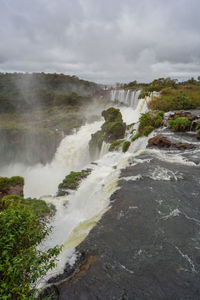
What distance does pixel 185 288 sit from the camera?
450cm

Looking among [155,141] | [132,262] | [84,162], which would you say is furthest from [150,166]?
[84,162]

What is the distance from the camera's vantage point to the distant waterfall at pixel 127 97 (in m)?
35.5

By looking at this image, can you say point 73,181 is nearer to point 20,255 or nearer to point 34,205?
point 34,205

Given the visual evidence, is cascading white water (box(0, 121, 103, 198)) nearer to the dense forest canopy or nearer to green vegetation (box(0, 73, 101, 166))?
green vegetation (box(0, 73, 101, 166))

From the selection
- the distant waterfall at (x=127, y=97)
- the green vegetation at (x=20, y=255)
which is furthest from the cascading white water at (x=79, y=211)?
the distant waterfall at (x=127, y=97)

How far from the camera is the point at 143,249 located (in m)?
5.68

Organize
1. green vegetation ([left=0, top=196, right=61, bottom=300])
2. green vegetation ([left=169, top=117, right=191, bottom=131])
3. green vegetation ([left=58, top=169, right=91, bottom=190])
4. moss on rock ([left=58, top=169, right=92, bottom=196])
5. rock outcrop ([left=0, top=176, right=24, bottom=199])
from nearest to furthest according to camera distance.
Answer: green vegetation ([left=0, top=196, right=61, bottom=300])
rock outcrop ([left=0, top=176, right=24, bottom=199])
moss on rock ([left=58, top=169, right=92, bottom=196])
green vegetation ([left=58, top=169, right=91, bottom=190])
green vegetation ([left=169, top=117, right=191, bottom=131])

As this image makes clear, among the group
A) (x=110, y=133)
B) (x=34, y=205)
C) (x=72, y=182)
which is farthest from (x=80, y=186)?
(x=110, y=133)

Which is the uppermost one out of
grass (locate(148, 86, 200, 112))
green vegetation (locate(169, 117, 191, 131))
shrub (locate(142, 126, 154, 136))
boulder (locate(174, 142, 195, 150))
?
grass (locate(148, 86, 200, 112))

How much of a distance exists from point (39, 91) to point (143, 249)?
227 feet

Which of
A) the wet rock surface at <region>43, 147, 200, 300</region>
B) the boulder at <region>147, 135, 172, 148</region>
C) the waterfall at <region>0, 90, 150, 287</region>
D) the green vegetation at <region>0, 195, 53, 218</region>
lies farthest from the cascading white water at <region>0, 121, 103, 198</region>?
the wet rock surface at <region>43, 147, 200, 300</region>

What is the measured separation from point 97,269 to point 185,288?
7.54 feet

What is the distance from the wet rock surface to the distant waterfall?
28675 mm

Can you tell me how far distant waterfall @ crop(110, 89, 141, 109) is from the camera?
35.5 metres
